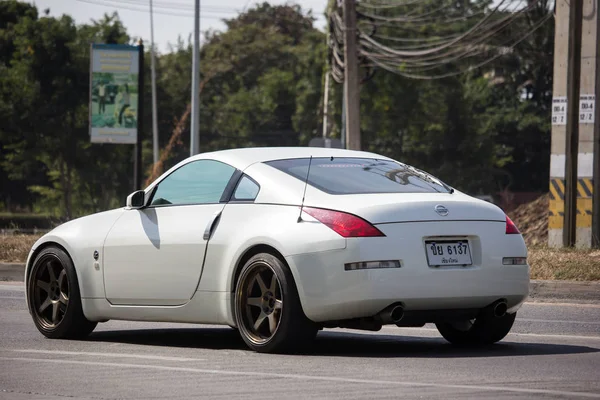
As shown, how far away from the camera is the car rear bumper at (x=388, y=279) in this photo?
25.1 ft

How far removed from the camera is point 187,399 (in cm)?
619

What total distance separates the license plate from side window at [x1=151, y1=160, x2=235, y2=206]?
164cm

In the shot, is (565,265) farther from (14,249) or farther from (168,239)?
(14,249)

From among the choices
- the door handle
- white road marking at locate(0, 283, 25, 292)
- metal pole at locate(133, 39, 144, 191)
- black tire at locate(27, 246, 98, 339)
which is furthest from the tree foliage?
the door handle

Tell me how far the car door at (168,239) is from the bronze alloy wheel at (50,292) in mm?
491

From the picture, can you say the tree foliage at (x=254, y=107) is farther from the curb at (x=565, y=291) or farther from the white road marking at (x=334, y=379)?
the white road marking at (x=334, y=379)

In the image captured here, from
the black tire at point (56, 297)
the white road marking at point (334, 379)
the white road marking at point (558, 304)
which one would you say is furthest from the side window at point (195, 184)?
the white road marking at point (558, 304)

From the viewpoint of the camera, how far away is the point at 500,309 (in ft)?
26.8

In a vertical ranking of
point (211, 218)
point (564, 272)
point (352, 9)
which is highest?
point (352, 9)

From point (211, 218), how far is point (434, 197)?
1512mm

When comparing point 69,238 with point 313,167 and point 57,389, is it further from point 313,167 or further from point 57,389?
point 57,389

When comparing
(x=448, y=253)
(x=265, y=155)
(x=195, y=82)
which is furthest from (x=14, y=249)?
(x=195, y=82)

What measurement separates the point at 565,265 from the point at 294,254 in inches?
272

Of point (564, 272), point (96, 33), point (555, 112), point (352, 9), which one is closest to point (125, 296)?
point (564, 272)
